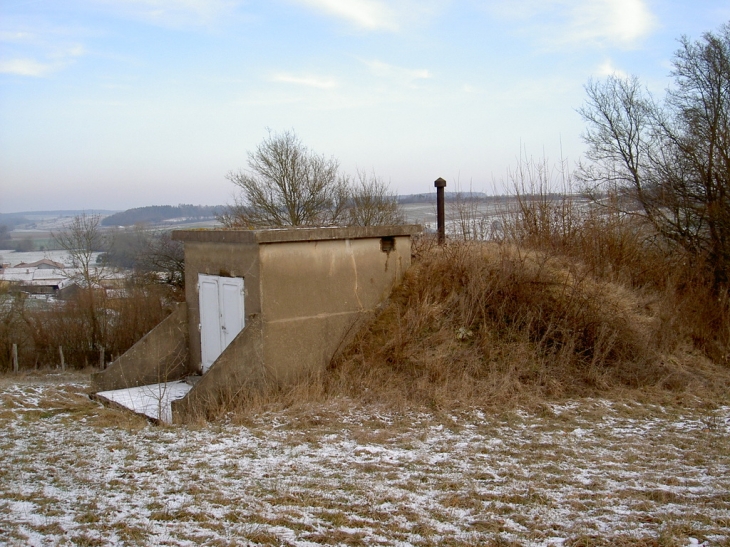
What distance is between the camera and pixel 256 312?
7.93 metres

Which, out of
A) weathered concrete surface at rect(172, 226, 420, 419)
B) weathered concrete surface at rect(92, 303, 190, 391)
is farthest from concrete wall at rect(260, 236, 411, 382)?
weathered concrete surface at rect(92, 303, 190, 391)

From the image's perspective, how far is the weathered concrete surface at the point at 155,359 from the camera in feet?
29.8

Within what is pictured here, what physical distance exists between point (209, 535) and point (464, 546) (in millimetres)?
1589

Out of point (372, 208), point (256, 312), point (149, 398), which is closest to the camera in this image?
point (256, 312)

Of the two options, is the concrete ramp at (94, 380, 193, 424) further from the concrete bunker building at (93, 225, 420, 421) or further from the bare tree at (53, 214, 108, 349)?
the bare tree at (53, 214, 108, 349)

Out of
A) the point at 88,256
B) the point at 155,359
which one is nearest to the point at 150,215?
the point at 88,256

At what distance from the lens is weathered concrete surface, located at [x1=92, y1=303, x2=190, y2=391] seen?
9.10m

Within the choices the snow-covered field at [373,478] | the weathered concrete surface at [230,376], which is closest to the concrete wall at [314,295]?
the weathered concrete surface at [230,376]

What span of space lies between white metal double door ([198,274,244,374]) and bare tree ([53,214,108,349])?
25603 millimetres

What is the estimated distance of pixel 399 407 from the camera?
7184mm

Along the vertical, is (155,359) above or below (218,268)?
below

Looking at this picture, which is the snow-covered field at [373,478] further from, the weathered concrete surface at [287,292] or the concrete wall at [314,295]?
the concrete wall at [314,295]

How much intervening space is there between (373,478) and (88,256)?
36102 millimetres

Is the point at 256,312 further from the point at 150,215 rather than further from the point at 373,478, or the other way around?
the point at 150,215
